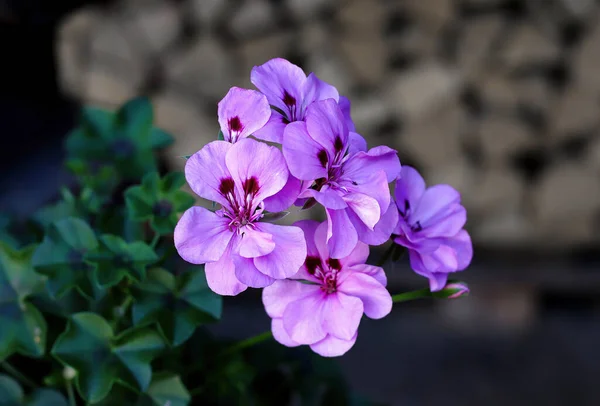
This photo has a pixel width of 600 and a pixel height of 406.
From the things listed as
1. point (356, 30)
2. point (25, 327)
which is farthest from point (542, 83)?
point (25, 327)

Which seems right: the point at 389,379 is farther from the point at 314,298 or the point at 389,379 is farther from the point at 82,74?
the point at 314,298

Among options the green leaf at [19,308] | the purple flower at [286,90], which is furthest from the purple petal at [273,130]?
the green leaf at [19,308]

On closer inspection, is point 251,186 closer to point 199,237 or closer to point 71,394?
point 199,237

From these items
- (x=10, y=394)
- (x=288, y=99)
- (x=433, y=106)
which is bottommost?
(x=10, y=394)

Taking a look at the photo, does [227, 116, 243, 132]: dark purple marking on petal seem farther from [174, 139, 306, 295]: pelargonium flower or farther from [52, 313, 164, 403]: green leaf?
[52, 313, 164, 403]: green leaf

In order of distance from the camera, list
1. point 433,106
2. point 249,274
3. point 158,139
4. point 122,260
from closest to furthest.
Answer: point 249,274 → point 122,260 → point 158,139 → point 433,106

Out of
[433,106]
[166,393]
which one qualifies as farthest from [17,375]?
[433,106]
